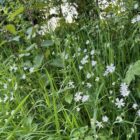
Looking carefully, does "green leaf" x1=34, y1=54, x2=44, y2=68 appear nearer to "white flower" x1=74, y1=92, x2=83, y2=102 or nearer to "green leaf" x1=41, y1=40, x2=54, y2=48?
"green leaf" x1=41, y1=40, x2=54, y2=48

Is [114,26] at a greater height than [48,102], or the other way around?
[114,26]

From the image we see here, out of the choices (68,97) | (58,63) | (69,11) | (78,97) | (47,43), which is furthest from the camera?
(69,11)

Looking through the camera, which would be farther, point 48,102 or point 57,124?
point 48,102

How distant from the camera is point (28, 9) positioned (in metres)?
2.64

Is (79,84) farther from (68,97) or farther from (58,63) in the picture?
(58,63)

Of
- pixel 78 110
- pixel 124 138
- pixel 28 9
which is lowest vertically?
pixel 124 138

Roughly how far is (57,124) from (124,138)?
1.15 ft

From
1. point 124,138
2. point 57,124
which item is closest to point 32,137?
point 57,124

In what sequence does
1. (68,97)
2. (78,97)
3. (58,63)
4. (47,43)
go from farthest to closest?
(47,43), (58,63), (68,97), (78,97)

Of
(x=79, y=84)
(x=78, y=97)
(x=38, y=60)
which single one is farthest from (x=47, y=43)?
(x=78, y=97)

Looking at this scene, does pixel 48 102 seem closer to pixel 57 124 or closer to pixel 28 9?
pixel 57 124

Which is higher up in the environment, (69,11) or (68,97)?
(69,11)

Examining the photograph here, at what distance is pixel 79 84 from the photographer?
2137 mm

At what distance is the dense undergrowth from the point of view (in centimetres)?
187
